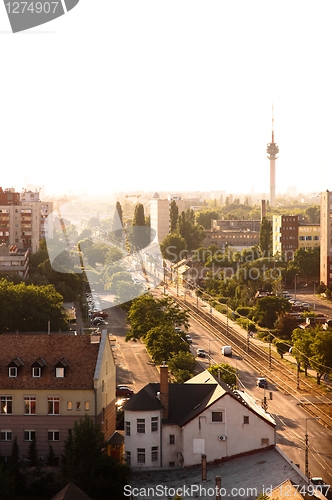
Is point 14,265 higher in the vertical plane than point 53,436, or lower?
higher

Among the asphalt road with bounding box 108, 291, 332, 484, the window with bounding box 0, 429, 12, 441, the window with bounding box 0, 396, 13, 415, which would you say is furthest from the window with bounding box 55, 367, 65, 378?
the asphalt road with bounding box 108, 291, 332, 484

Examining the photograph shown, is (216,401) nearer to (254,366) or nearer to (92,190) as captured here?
(254,366)

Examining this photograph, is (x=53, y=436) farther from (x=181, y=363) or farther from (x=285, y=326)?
(x=285, y=326)

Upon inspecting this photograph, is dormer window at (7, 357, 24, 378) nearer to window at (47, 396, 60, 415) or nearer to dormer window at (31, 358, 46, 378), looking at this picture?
dormer window at (31, 358, 46, 378)

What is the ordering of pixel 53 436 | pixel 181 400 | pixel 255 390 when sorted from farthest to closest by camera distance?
1. pixel 255 390
2. pixel 181 400
3. pixel 53 436

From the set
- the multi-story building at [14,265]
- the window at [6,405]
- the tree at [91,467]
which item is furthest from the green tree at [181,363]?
the multi-story building at [14,265]

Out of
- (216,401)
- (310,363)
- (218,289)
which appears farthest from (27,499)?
(218,289)

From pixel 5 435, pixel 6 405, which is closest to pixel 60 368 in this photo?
pixel 6 405
